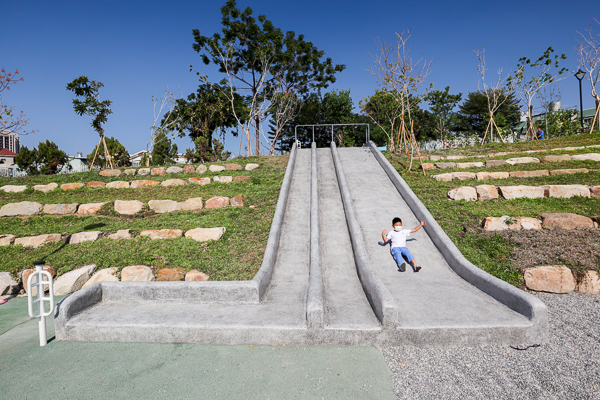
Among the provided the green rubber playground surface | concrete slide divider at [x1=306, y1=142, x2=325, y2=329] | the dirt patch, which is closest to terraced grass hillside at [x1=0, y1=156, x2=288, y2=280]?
concrete slide divider at [x1=306, y1=142, x2=325, y2=329]

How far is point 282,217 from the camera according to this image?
8.48m

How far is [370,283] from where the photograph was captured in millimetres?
4938

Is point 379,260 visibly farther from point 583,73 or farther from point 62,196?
point 583,73

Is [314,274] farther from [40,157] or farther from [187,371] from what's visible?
[40,157]

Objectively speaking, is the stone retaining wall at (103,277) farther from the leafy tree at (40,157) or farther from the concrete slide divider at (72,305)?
the leafy tree at (40,157)

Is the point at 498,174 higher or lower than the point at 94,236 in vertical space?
higher

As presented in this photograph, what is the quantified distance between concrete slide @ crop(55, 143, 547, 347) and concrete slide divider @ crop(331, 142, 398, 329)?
0.05 feet

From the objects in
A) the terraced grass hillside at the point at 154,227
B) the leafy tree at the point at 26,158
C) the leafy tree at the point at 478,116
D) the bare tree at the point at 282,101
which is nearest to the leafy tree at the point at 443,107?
the leafy tree at the point at 478,116

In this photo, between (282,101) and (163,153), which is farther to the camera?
(163,153)

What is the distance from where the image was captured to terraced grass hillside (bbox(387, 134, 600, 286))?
19.8ft

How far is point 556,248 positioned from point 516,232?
0.85 meters

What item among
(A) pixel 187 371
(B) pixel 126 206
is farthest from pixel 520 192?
(B) pixel 126 206

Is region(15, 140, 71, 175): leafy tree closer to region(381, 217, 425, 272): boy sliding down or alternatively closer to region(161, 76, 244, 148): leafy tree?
region(161, 76, 244, 148): leafy tree

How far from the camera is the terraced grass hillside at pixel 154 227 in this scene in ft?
22.7
